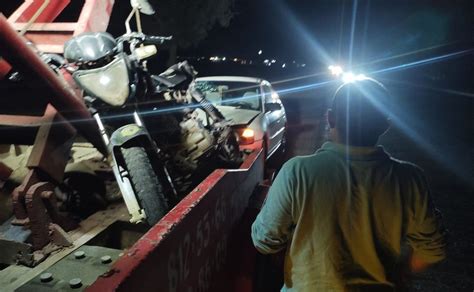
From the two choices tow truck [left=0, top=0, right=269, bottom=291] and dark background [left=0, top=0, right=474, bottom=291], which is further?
dark background [left=0, top=0, right=474, bottom=291]

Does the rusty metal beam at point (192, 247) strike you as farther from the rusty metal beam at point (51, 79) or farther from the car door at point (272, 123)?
the car door at point (272, 123)

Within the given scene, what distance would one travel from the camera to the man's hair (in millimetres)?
1831

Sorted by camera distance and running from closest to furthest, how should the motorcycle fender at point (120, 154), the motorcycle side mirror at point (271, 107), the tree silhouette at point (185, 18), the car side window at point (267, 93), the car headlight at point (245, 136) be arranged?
the motorcycle fender at point (120, 154) < the car headlight at point (245, 136) < the motorcycle side mirror at point (271, 107) < the car side window at point (267, 93) < the tree silhouette at point (185, 18)

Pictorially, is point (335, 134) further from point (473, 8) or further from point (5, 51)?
point (473, 8)

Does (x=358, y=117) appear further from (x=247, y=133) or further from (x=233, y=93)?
(x=233, y=93)

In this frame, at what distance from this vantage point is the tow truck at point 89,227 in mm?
1897

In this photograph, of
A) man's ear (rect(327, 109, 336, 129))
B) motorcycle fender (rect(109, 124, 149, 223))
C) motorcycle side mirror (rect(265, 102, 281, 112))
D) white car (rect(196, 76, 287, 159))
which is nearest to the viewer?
man's ear (rect(327, 109, 336, 129))

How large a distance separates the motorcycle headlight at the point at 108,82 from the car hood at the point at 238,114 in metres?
2.66

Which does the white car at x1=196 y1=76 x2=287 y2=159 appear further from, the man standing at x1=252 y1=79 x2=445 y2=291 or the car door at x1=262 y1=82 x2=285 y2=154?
the man standing at x1=252 y1=79 x2=445 y2=291

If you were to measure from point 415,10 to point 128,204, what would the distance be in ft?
115

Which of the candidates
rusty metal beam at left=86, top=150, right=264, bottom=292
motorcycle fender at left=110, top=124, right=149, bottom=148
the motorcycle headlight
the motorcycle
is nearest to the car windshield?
the motorcycle

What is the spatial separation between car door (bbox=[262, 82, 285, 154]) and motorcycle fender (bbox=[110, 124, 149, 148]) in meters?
3.72

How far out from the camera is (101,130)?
12.2ft

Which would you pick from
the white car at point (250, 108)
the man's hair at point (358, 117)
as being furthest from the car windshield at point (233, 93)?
the man's hair at point (358, 117)
